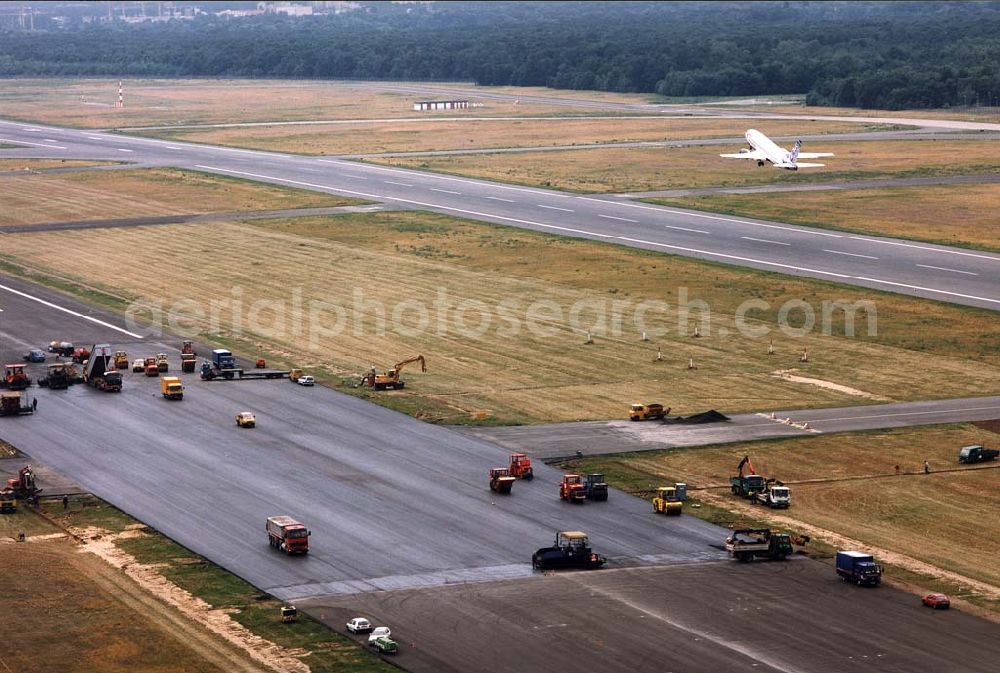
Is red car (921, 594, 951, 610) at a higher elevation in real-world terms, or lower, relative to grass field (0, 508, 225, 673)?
higher

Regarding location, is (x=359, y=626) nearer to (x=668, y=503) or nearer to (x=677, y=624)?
(x=677, y=624)

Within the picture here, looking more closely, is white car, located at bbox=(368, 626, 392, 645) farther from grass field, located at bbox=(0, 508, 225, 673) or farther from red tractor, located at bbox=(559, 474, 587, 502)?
red tractor, located at bbox=(559, 474, 587, 502)

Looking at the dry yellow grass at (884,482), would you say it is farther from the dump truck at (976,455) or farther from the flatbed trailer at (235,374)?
the flatbed trailer at (235,374)

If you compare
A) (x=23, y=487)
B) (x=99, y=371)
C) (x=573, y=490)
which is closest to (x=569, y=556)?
(x=573, y=490)

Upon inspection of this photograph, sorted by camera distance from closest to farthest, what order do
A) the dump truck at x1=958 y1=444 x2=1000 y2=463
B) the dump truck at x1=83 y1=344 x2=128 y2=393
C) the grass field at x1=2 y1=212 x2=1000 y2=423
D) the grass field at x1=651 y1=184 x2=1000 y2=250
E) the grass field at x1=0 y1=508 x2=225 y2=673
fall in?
the grass field at x1=0 y1=508 x2=225 y2=673 → the dump truck at x1=958 y1=444 x2=1000 y2=463 → the dump truck at x1=83 y1=344 x2=128 y2=393 → the grass field at x1=2 y1=212 x2=1000 y2=423 → the grass field at x1=651 y1=184 x2=1000 y2=250

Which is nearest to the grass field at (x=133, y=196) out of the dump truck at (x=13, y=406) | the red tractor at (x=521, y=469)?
the dump truck at (x=13, y=406)

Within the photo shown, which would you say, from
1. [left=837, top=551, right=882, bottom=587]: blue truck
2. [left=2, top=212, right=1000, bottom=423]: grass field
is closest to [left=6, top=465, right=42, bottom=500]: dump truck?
[left=2, top=212, right=1000, bottom=423]: grass field
